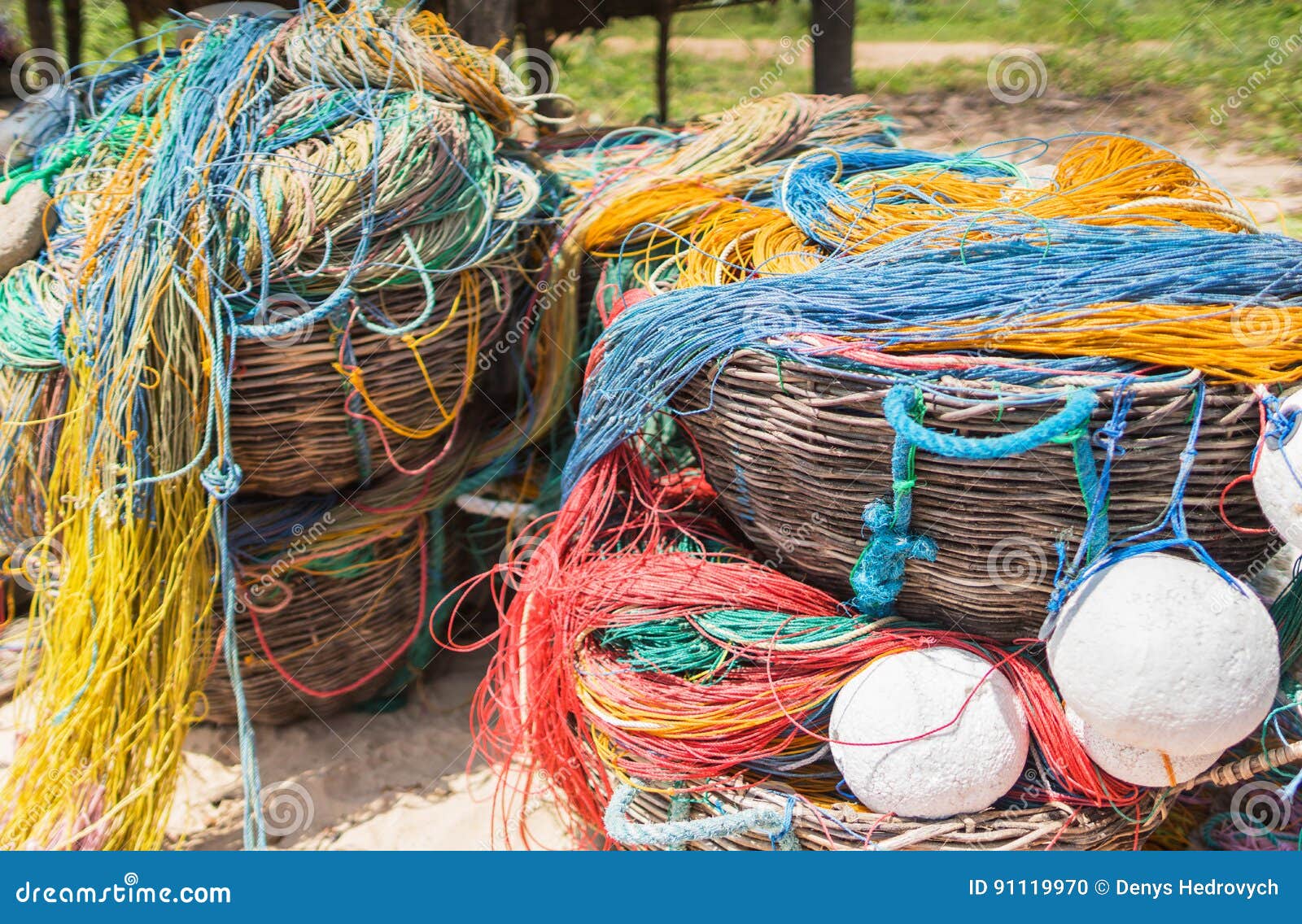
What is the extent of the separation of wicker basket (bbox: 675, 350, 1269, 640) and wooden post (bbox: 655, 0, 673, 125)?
317cm

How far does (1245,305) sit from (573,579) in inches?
56.7

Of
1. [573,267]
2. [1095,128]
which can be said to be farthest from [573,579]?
[1095,128]

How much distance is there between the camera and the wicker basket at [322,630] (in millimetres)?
2818

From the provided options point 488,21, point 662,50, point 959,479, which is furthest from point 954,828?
point 662,50

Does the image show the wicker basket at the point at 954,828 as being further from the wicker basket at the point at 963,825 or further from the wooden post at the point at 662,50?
the wooden post at the point at 662,50

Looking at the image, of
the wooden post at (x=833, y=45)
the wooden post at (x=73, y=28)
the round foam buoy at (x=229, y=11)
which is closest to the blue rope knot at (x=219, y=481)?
the round foam buoy at (x=229, y=11)

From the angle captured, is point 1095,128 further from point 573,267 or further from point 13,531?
point 13,531

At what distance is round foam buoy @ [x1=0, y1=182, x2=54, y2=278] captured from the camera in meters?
2.56

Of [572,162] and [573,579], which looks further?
[572,162]

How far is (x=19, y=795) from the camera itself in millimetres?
2252

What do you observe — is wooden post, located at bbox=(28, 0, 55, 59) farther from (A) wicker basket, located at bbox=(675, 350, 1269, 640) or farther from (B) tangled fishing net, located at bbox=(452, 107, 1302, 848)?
(A) wicker basket, located at bbox=(675, 350, 1269, 640)

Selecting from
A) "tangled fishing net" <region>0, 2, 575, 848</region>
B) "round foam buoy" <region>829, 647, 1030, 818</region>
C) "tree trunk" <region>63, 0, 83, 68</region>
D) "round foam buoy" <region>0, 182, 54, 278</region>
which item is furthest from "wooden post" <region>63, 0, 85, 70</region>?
"round foam buoy" <region>829, 647, 1030, 818</region>

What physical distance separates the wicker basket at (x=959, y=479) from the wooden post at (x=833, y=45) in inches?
122

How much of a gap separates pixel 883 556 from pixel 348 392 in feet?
4.47
